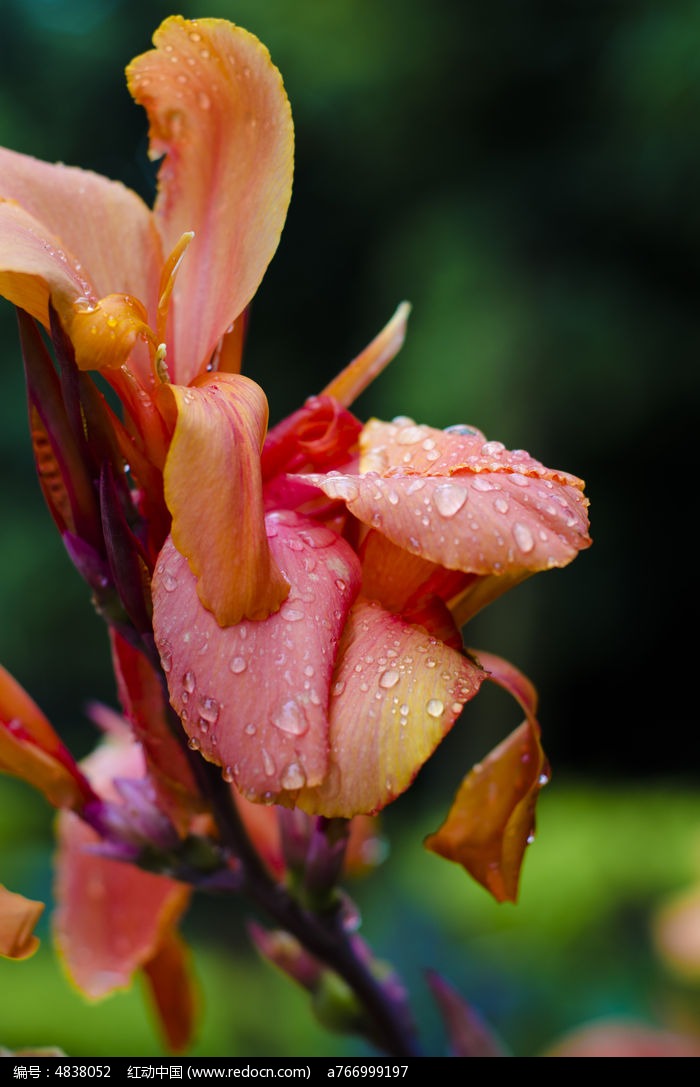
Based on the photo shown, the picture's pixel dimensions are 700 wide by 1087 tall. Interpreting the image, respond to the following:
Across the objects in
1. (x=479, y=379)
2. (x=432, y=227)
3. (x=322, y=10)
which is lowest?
(x=479, y=379)

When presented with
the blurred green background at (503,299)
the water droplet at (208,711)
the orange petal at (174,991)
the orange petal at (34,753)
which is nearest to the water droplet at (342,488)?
the water droplet at (208,711)

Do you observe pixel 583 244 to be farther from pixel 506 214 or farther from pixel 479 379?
pixel 479 379

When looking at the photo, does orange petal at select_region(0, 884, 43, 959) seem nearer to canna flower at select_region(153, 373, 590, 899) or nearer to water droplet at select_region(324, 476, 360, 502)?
canna flower at select_region(153, 373, 590, 899)

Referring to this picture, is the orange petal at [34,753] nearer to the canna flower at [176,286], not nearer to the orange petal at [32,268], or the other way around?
the canna flower at [176,286]

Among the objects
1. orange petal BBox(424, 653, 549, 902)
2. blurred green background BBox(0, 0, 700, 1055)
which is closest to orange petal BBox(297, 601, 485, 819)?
orange petal BBox(424, 653, 549, 902)

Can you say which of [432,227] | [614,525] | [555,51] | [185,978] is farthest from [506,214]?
[185,978]
